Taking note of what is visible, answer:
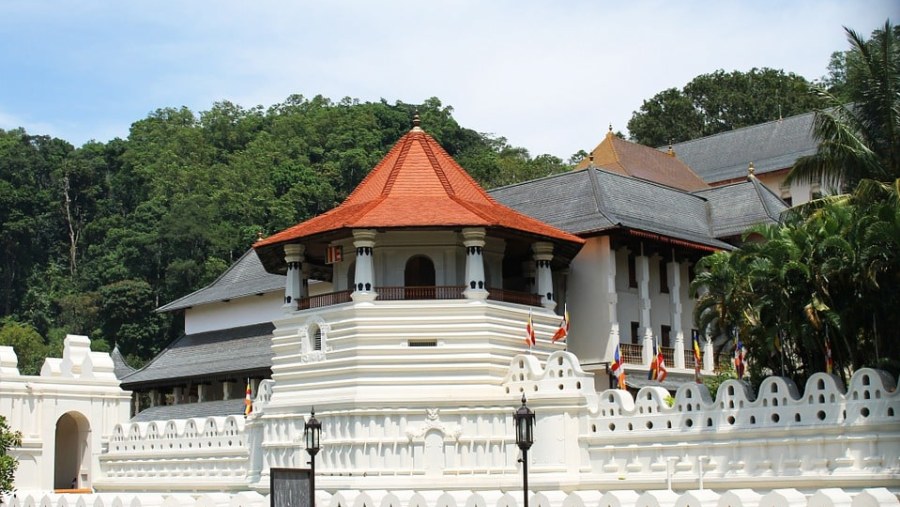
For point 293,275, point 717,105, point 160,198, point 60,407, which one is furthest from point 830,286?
point 160,198

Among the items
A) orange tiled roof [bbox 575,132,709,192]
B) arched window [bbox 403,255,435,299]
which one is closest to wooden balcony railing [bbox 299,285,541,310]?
arched window [bbox 403,255,435,299]

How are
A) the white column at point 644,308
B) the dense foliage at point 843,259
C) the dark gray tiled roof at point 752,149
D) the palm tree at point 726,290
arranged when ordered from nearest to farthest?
the dense foliage at point 843,259 → the palm tree at point 726,290 → the white column at point 644,308 → the dark gray tiled roof at point 752,149

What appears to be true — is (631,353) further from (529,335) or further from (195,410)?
(195,410)

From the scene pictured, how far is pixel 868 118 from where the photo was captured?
84.8ft

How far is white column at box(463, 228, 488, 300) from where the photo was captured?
2828cm

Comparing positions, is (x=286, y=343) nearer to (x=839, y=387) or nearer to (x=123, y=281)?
(x=839, y=387)

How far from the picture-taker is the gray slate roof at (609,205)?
34.2 m

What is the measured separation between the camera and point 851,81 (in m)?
25.8

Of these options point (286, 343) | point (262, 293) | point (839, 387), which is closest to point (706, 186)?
point (262, 293)

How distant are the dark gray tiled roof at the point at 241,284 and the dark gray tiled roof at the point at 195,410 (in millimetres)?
4137

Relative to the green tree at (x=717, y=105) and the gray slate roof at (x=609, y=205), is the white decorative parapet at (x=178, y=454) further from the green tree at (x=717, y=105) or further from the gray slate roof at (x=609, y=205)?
the green tree at (x=717, y=105)

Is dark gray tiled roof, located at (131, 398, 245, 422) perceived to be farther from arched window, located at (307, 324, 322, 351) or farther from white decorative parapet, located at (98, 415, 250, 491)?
arched window, located at (307, 324, 322, 351)

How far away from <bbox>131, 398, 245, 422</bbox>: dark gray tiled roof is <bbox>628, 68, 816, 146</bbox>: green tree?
37.4m

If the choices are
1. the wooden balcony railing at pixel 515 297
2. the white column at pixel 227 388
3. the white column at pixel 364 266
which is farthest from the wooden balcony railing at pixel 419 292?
the white column at pixel 227 388
